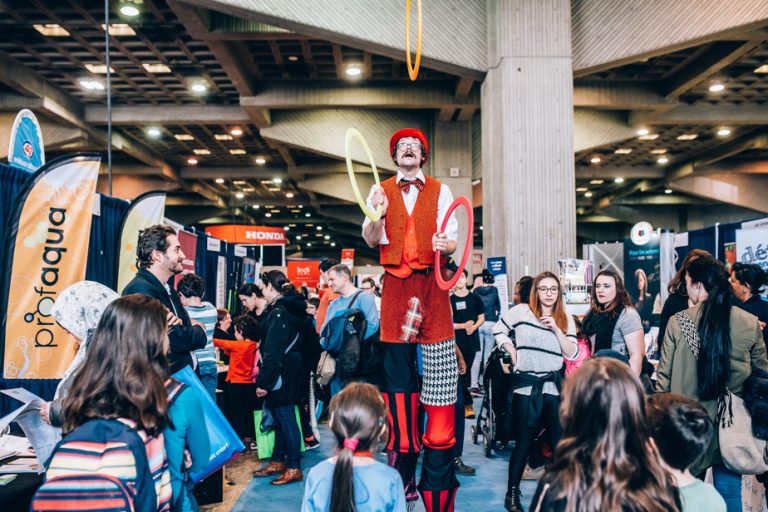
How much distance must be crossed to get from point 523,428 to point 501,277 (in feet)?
15.3

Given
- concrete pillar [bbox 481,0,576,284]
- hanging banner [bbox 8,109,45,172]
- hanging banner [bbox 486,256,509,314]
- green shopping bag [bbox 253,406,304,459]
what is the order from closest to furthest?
hanging banner [bbox 8,109,45,172] → green shopping bag [bbox 253,406,304,459] → hanging banner [bbox 486,256,509,314] → concrete pillar [bbox 481,0,576,284]

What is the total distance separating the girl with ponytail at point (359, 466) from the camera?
1.96 metres

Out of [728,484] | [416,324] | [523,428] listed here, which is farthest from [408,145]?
[728,484]

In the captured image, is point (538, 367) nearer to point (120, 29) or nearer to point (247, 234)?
point (120, 29)

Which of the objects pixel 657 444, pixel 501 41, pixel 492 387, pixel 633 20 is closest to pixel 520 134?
pixel 501 41

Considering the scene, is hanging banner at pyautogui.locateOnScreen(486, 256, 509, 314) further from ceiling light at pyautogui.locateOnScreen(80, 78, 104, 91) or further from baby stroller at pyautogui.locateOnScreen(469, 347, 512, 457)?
ceiling light at pyautogui.locateOnScreen(80, 78, 104, 91)

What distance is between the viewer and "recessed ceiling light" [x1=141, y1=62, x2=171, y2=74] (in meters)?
12.4

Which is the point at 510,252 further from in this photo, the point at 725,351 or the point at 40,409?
the point at 40,409

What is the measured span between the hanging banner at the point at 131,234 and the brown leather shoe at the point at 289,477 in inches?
78.5

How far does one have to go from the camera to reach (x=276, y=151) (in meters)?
19.2

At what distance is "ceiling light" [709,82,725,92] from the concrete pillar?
259 inches

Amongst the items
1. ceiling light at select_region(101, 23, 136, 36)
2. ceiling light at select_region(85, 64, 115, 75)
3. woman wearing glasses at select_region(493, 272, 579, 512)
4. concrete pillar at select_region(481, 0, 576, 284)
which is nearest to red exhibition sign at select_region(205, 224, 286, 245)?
ceiling light at select_region(85, 64, 115, 75)

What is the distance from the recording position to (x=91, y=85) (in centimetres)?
1388

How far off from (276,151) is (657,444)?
18.2 m
